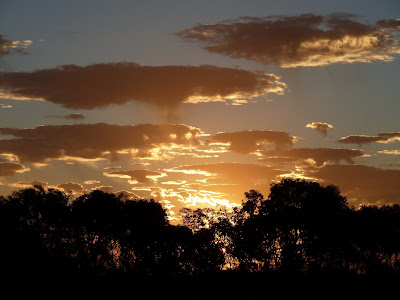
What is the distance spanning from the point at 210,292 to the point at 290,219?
1938cm

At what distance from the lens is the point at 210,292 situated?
308 ft

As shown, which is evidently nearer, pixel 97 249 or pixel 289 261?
pixel 289 261

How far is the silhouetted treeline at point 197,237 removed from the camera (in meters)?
88.4

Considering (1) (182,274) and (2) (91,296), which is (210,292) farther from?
(2) (91,296)

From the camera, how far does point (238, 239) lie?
96.0m

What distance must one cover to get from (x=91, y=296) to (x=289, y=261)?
3442 centimetres

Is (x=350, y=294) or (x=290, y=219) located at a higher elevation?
(x=290, y=219)

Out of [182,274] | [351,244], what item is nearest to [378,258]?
[351,244]

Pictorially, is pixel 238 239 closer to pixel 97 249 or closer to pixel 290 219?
pixel 290 219

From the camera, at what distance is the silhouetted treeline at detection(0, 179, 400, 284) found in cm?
8838

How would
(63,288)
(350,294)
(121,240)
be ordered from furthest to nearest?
(121,240) → (63,288) → (350,294)

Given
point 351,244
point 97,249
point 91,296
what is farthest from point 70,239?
point 351,244

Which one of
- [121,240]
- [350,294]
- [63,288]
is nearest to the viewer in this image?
[350,294]

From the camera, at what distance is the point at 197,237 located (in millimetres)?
104188
